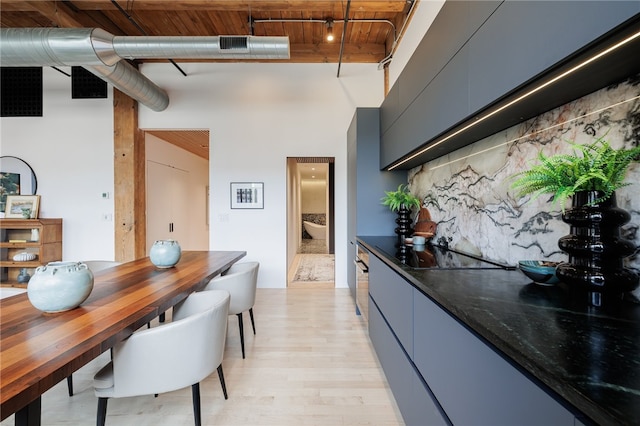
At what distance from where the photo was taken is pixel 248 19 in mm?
3600

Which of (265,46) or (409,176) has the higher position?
(265,46)

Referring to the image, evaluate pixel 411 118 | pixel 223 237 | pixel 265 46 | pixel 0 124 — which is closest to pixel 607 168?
pixel 411 118

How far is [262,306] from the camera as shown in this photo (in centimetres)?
346

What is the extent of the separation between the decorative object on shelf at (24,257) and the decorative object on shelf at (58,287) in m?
4.08

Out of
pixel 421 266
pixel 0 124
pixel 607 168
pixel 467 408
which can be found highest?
pixel 0 124

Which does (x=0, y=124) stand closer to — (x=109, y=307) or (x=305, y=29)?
(x=305, y=29)

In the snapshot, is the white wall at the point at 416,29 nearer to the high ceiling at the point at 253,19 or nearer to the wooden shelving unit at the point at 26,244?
the high ceiling at the point at 253,19

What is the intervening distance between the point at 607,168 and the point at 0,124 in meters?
7.32

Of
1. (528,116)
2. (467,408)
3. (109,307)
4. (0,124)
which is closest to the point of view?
(467,408)

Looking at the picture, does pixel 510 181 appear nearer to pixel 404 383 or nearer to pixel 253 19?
pixel 404 383

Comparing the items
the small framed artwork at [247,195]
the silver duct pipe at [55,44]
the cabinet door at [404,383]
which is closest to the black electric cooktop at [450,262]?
the cabinet door at [404,383]

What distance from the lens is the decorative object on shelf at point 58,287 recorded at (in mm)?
1158

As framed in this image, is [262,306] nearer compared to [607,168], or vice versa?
[607,168]

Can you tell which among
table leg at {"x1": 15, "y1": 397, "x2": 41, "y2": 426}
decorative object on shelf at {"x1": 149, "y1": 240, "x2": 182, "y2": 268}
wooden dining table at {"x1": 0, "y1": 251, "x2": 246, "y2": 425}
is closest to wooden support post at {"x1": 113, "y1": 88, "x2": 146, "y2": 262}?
decorative object on shelf at {"x1": 149, "y1": 240, "x2": 182, "y2": 268}
